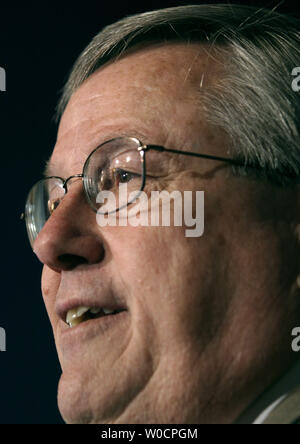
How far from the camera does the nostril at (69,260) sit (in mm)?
1204

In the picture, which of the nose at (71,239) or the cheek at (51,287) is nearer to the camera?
the nose at (71,239)

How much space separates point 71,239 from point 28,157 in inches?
44.5

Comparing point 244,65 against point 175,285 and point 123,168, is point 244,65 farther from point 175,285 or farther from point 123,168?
point 175,285

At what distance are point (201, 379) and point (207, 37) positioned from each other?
2.48 feet

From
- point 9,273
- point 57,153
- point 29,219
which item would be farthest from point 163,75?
point 9,273

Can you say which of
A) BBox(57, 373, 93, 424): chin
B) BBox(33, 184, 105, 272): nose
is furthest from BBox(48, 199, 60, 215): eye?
BBox(57, 373, 93, 424): chin

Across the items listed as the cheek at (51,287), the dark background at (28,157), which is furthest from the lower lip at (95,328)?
the dark background at (28,157)

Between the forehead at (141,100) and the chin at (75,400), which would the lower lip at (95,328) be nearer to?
the chin at (75,400)

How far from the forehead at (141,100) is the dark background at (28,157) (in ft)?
2.74

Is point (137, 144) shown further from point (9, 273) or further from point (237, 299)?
point (9, 273)

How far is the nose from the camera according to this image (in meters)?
1.18

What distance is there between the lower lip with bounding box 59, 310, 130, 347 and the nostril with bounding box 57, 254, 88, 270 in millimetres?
117

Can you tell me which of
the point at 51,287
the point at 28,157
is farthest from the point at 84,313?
the point at 28,157

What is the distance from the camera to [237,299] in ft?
3.74
